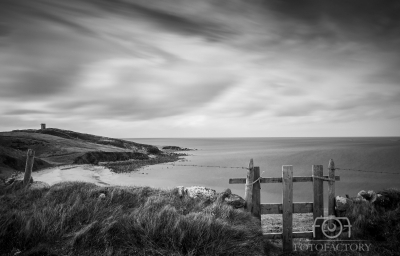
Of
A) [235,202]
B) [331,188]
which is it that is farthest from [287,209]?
[331,188]

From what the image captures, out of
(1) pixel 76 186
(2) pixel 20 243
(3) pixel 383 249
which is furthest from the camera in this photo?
(1) pixel 76 186

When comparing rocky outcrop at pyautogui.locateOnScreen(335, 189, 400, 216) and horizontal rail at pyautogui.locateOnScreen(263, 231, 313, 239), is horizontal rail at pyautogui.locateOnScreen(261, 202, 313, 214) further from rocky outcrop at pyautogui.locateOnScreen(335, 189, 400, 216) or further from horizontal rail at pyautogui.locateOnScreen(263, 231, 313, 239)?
rocky outcrop at pyautogui.locateOnScreen(335, 189, 400, 216)

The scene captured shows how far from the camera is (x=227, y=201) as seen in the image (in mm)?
7758

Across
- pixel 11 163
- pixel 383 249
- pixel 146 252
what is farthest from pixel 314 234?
pixel 11 163

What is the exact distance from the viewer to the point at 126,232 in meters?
5.62

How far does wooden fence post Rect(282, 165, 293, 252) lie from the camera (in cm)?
690

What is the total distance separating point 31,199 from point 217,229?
22.0 ft

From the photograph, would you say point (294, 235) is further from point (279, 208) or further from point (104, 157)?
point (104, 157)

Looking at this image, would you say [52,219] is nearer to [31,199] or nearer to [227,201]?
[31,199]

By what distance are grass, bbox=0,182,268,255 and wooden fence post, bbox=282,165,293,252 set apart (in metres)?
0.67

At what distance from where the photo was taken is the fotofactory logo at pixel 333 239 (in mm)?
6676

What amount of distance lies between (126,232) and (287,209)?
4.55m

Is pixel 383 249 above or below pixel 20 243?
below

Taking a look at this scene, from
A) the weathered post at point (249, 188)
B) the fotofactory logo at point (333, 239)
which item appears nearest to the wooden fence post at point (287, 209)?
the fotofactory logo at point (333, 239)
